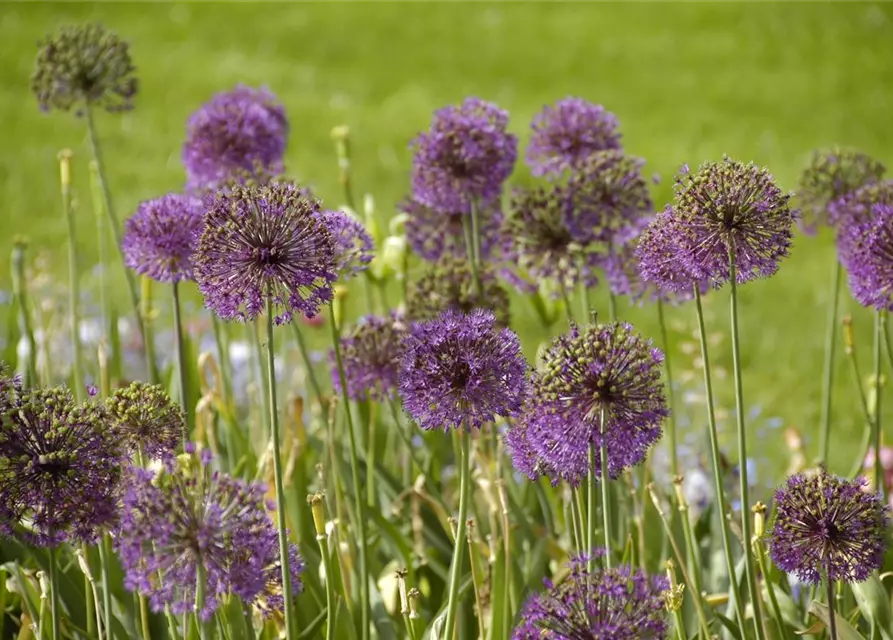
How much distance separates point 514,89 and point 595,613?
10.2 meters

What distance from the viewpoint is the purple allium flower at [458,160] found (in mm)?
2998

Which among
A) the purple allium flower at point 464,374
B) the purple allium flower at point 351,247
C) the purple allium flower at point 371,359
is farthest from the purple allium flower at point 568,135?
the purple allium flower at point 464,374

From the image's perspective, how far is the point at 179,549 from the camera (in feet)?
5.37

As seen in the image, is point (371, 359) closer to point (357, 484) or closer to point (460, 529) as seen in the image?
point (357, 484)

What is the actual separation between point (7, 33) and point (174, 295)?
10658 mm

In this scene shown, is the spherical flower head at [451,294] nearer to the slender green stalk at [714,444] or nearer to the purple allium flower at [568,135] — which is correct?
the purple allium flower at [568,135]

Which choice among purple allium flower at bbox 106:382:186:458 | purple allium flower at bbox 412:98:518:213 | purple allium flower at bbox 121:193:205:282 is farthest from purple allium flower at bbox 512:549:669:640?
purple allium flower at bbox 412:98:518:213

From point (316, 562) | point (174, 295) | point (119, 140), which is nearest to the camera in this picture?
point (174, 295)

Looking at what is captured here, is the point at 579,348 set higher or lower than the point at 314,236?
lower

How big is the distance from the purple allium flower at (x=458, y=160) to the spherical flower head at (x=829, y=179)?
884mm

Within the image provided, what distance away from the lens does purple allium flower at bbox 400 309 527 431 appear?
195cm

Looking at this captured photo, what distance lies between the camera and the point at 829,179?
3219 millimetres

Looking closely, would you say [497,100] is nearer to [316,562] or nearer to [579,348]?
[316,562]

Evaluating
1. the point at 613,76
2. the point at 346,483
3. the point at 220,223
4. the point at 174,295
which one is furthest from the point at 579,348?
the point at 613,76
